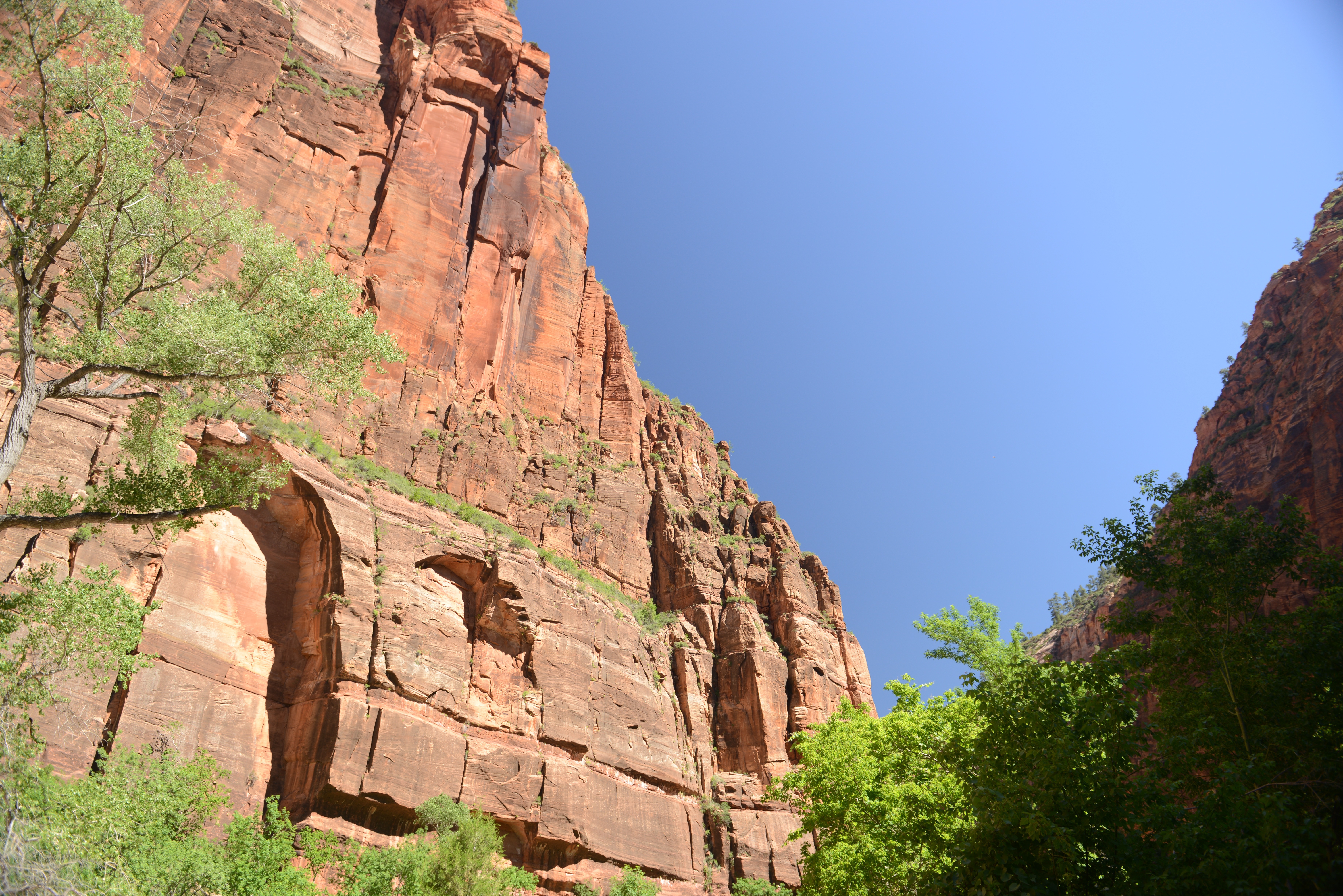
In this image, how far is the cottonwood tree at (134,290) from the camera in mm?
15695

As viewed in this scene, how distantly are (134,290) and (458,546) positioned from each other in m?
21.2

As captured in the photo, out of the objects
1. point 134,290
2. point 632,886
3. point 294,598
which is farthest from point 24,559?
point 632,886

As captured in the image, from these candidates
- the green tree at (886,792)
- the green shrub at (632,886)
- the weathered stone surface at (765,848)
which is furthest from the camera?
the weathered stone surface at (765,848)

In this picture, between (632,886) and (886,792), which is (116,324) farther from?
(632,886)

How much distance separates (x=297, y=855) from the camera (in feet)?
87.5

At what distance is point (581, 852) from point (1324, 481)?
34.7 metres

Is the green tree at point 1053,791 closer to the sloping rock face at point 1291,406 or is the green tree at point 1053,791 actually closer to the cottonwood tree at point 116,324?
the cottonwood tree at point 116,324

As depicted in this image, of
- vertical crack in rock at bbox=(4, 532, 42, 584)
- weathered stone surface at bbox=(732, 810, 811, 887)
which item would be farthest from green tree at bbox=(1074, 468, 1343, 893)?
weathered stone surface at bbox=(732, 810, 811, 887)

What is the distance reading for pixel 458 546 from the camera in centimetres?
3681

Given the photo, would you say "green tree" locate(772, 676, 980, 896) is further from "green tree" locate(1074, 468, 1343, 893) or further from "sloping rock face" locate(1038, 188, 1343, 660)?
"sloping rock face" locate(1038, 188, 1343, 660)

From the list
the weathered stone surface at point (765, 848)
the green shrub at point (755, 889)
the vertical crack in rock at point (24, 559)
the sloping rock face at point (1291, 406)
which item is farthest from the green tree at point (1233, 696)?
the weathered stone surface at point (765, 848)

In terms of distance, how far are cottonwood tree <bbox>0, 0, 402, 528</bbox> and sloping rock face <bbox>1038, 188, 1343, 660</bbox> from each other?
2838 centimetres

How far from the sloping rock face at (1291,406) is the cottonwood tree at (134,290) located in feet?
93.1

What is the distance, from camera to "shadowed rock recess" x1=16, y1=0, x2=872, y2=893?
28.7 meters
